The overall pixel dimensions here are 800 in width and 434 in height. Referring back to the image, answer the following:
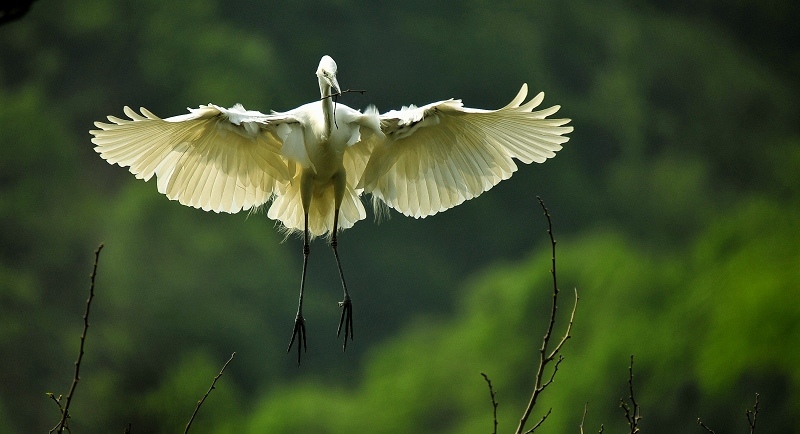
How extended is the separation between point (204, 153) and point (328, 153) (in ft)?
1.55

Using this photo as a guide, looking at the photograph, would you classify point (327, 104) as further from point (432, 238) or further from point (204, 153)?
point (432, 238)

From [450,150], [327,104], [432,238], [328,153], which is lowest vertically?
[328,153]

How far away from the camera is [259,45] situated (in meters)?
11.5

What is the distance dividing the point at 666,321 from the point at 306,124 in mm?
7451

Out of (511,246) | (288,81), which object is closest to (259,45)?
(288,81)

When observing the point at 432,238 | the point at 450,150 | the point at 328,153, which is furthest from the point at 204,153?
the point at 432,238

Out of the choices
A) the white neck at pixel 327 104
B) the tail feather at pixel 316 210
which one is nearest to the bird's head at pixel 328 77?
the white neck at pixel 327 104

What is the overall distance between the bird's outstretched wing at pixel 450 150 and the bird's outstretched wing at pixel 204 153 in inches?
15.8

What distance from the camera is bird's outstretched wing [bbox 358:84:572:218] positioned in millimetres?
3484

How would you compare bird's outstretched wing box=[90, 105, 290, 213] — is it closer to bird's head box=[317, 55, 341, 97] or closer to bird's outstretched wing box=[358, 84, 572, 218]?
bird's head box=[317, 55, 341, 97]

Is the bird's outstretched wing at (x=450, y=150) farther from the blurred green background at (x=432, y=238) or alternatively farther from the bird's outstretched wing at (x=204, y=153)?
the blurred green background at (x=432, y=238)

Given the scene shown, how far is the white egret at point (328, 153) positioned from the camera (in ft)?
11.2

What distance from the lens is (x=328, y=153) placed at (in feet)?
11.6

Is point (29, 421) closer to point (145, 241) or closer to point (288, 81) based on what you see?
point (145, 241)
